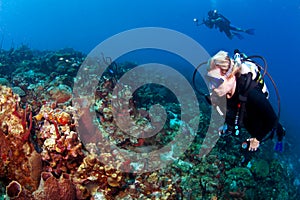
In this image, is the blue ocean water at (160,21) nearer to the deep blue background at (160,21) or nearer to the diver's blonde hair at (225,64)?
the deep blue background at (160,21)

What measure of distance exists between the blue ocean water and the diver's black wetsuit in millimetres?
73554

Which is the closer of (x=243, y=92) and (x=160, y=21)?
(x=243, y=92)

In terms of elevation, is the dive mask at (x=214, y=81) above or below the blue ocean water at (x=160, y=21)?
below

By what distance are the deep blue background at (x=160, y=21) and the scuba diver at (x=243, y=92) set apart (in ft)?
241

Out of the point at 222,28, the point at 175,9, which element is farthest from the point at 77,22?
the point at 222,28

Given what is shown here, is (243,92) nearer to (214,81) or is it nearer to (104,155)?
(214,81)

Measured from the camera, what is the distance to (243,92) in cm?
308

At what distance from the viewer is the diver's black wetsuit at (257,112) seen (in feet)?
9.96

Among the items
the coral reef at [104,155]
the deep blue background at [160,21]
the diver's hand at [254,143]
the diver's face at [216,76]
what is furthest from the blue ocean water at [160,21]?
the diver's face at [216,76]

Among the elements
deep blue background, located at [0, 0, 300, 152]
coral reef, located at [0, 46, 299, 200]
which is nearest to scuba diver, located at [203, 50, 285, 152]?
coral reef, located at [0, 46, 299, 200]

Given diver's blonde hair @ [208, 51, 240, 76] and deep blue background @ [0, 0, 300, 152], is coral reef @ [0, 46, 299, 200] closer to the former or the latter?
diver's blonde hair @ [208, 51, 240, 76]

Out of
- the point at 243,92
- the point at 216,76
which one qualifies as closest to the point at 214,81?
the point at 216,76

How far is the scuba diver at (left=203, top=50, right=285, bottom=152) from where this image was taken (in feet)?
10.0

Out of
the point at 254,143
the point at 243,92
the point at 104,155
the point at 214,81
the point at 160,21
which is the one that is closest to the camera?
the point at 243,92
